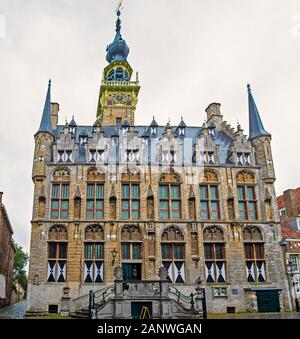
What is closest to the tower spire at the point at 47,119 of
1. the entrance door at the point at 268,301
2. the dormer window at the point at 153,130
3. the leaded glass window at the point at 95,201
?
the leaded glass window at the point at 95,201

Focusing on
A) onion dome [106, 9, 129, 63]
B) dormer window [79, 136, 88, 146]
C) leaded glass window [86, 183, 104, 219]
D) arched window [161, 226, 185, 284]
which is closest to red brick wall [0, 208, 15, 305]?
leaded glass window [86, 183, 104, 219]

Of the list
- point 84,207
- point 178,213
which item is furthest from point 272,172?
point 84,207

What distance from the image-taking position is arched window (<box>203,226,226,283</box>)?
27.2 metres

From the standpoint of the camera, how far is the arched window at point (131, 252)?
26.6 m

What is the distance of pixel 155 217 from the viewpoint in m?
27.9

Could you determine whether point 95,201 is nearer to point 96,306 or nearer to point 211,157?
point 96,306

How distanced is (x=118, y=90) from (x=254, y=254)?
86.4 feet

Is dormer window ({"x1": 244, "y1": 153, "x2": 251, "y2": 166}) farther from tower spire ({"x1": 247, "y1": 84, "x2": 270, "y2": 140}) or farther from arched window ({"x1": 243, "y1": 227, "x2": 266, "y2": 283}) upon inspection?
arched window ({"x1": 243, "y1": 227, "x2": 266, "y2": 283})

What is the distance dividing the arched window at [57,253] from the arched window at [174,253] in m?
7.39

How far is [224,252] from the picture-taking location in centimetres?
2783

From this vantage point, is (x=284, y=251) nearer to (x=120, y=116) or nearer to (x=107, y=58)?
(x=120, y=116)

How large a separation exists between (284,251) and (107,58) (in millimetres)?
34661

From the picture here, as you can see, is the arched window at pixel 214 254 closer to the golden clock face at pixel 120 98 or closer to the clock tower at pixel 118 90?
the clock tower at pixel 118 90
